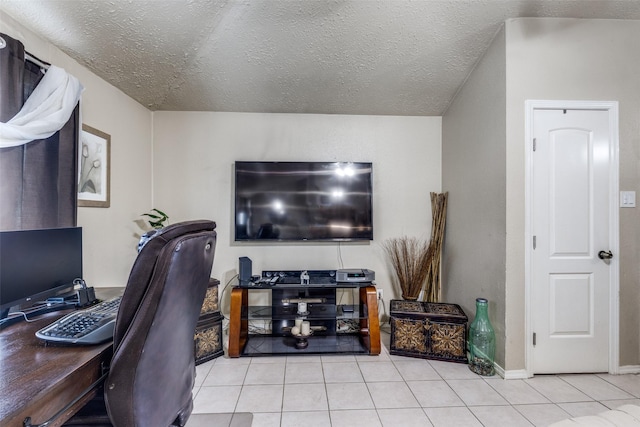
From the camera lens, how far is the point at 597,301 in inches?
81.1

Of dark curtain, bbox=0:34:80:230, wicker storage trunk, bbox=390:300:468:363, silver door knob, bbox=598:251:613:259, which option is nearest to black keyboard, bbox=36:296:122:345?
dark curtain, bbox=0:34:80:230

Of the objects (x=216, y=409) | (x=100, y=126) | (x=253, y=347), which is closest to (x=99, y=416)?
(x=216, y=409)

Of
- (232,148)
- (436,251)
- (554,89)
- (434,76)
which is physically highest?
(434,76)

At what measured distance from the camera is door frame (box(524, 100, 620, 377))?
2.04 metres

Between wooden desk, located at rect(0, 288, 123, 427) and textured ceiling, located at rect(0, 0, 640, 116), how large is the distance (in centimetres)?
186

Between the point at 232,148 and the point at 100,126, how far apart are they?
1103 mm

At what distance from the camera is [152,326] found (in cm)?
84

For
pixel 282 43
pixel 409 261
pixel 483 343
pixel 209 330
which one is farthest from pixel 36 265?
pixel 483 343

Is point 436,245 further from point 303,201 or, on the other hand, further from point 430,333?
point 303,201

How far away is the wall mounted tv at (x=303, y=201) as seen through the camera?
2.76 metres

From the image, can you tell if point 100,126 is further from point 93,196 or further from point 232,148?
point 232,148

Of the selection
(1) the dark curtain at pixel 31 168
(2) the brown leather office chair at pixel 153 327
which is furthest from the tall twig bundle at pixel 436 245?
(1) the dark curtain at pixel 31 168

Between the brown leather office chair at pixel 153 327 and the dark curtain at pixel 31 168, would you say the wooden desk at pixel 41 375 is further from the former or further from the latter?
the dark curtain at pixel 31 168

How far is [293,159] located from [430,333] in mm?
2094
